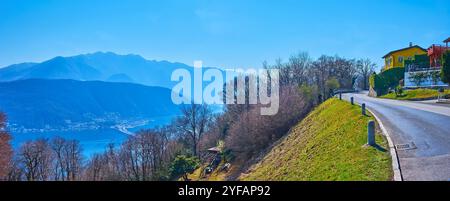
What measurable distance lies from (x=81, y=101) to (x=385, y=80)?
72.9ft

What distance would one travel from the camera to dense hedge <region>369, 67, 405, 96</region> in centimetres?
1950

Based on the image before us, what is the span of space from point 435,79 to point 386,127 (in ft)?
38.1

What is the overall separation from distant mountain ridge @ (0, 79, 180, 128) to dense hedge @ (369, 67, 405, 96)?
18163mm

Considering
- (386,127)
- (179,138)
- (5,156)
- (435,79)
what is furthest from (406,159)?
(179,138)

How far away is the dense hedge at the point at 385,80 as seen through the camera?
19500mm

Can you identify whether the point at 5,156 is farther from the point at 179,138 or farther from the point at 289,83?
the point at 179,138

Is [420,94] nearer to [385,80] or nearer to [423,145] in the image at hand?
[385,80]

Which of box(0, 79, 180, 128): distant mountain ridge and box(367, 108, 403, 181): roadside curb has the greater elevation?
box(0, 79, 180, 128): distant mountain ridge

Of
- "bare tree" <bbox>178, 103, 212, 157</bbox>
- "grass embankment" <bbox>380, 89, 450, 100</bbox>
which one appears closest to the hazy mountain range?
"bare tree" <bbox>178, 103, 212, 157</bbox>

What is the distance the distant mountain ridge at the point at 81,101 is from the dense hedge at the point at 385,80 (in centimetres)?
1816

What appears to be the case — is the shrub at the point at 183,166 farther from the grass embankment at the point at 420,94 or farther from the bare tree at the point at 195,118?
the grass embankment at the point at 420,94

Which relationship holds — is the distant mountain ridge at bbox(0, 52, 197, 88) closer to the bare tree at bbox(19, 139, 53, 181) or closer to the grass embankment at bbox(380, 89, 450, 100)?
the bare tree at bbox(19, 139, 53, 181)

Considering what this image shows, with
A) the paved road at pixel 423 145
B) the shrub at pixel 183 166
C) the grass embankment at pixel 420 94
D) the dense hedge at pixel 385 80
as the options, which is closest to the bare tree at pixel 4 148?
the paved road at pixel 423 145

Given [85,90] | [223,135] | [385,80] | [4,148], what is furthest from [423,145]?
[385,80]
